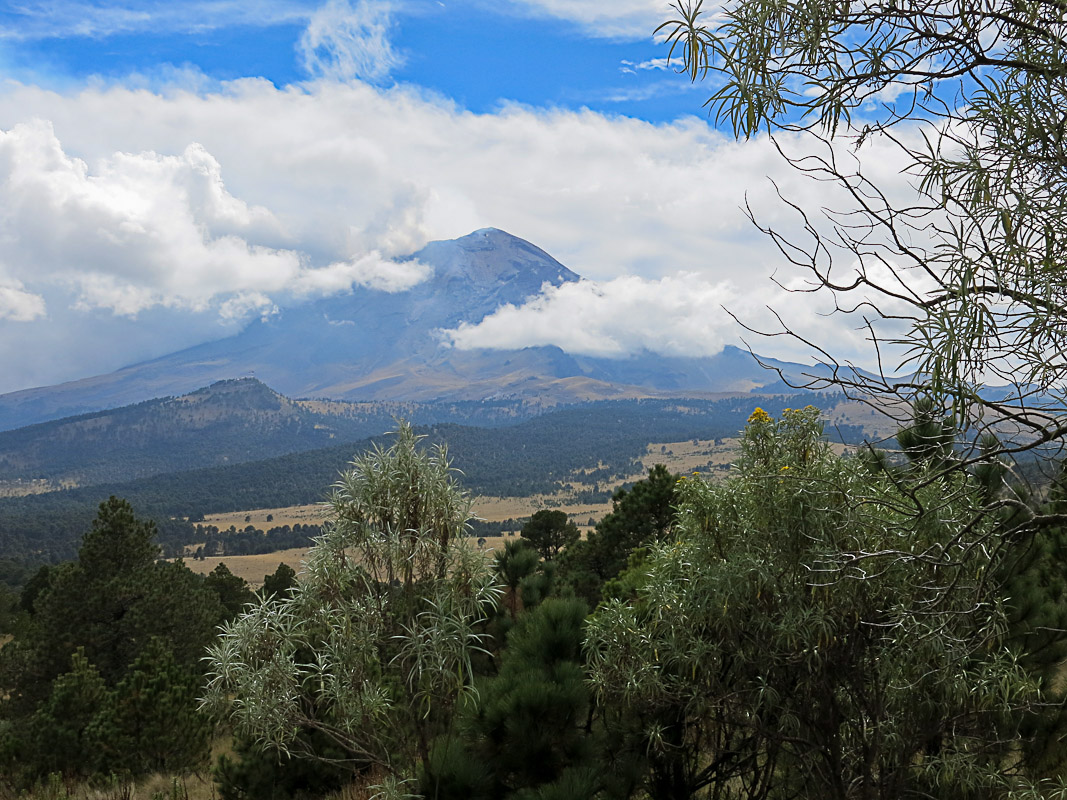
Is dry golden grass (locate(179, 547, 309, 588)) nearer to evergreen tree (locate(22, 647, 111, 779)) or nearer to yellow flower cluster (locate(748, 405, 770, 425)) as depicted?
evergreen tree (locate(22, 647, 111, 779))

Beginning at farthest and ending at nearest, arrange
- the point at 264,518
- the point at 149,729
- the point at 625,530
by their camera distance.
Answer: the point at 264,518 → the point at 625,530 → the point at 149,729

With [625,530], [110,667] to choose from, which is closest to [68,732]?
[110,667]

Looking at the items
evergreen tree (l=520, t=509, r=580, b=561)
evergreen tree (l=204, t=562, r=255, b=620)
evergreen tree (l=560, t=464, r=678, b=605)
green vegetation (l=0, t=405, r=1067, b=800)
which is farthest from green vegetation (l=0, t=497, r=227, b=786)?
evergreen tree (l=520, t=509, r=580, b=561)

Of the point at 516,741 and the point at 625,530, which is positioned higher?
the point at 516,741

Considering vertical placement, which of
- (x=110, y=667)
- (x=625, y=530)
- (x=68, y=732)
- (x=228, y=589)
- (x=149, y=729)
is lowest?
(x=228, y=589)

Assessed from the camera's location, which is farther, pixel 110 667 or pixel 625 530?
pixel 110 667

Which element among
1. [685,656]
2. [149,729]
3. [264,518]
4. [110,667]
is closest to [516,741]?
[685,656]

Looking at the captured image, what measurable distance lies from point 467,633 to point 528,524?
69.8ft

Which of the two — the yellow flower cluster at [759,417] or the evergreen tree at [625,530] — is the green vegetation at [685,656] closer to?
the yellow flower cluster at [759,417]

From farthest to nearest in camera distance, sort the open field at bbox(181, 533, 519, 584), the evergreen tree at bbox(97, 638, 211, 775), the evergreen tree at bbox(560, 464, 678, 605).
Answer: the open field at bbox(181, 533, 519, 584) < the evergreen tree at bbox(560, 464, 678, 605) < the evergreen tree at bbox(97, 638, 211, 775)

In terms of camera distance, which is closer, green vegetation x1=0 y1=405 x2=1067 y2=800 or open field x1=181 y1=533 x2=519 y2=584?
green vegetation x1=0 y1=405 x2=1067 y2=800

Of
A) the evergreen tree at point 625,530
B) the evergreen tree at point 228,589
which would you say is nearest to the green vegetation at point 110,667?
the evergreen tree at point 228,589

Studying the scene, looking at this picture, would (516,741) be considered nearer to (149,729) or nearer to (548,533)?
(149,729)

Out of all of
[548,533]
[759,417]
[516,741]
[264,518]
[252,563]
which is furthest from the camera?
[264,518]
